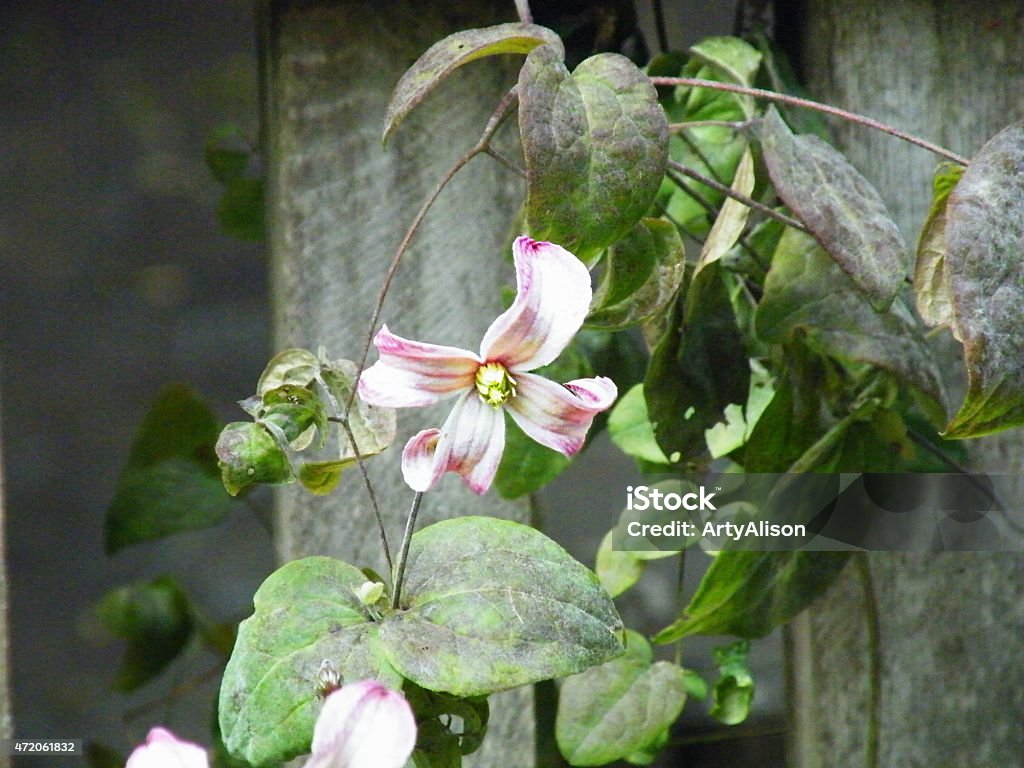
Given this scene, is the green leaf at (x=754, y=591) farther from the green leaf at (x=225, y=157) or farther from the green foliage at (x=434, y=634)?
the green leaf at (x=225, y=157)

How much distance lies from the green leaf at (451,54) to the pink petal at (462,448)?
5.2 inches

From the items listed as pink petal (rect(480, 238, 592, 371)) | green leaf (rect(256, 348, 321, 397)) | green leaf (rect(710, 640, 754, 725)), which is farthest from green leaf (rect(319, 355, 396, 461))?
green leaf (rect(710, 640, 754, 725))

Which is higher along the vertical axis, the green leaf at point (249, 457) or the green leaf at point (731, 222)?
the green leaf at point (731, 222)

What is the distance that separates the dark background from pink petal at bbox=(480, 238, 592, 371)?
70cm

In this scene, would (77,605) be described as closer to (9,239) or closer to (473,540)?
(9,239)

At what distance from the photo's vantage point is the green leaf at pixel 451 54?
1.65ft

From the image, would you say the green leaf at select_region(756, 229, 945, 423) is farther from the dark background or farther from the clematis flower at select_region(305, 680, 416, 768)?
the dark background

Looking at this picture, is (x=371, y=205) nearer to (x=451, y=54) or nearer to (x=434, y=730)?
(x=451, y=54)

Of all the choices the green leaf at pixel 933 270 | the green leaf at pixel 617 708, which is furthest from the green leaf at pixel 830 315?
the green leaf at pixel 617 708

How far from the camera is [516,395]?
494mm

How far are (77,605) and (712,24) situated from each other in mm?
941

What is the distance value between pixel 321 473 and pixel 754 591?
0.32 m

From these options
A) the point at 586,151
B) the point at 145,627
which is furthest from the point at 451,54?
the point at 145,627

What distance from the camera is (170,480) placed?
97cm
